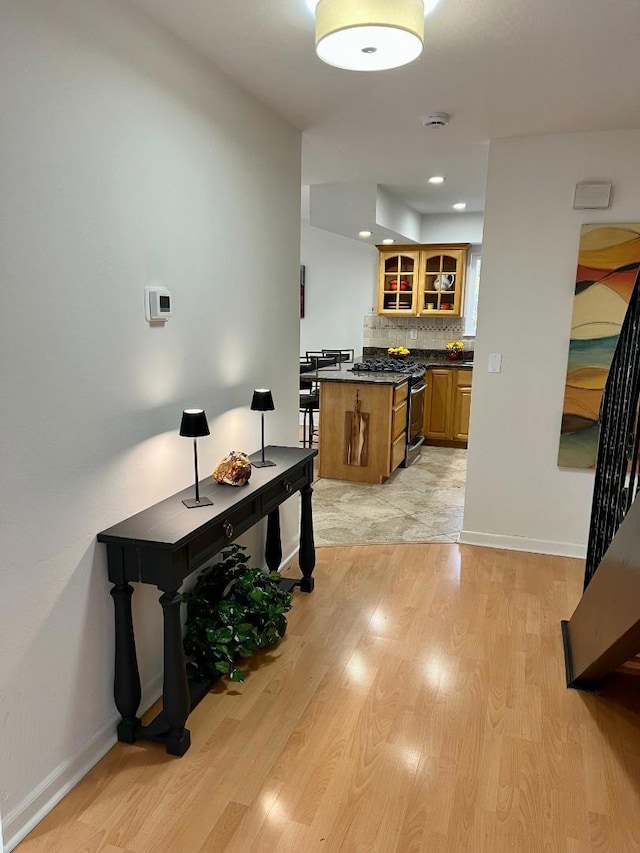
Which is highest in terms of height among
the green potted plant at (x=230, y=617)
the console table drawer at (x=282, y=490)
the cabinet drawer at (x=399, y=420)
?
the console table drawer at (x=282, y=490)

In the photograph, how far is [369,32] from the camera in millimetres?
1781

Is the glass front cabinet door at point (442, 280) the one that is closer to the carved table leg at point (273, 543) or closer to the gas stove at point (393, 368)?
the gas stove at point (393, 368)

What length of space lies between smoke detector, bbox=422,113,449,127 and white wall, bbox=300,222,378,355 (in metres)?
4.26

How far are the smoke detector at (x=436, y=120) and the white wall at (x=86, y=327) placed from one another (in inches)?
39.4

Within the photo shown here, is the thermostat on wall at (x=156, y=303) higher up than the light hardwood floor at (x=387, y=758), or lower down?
higher up

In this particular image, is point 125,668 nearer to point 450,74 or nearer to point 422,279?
point 450,74

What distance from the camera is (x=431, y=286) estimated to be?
6.95 meters

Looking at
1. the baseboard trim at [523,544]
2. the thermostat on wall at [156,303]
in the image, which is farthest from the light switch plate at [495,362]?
the thermostat on wall at [156,303]

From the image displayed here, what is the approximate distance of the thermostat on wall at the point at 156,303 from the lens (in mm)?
2085

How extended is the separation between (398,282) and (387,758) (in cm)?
585

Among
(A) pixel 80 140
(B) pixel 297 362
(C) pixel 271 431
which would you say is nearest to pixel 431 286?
(B) pixel 297 362

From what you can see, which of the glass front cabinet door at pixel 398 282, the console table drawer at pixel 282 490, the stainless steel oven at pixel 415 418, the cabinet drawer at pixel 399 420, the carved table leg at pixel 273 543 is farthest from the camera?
the glass front cabinet door at pixel 398 282

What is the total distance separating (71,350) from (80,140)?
617 mm

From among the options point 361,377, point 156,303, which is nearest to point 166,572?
point 156,303
